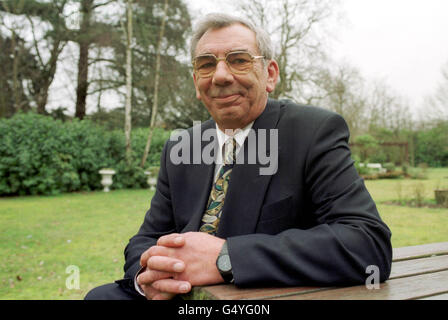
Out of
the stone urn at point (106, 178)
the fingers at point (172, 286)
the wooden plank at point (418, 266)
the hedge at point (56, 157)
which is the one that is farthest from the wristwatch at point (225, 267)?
the stone urn at point (106, 178)

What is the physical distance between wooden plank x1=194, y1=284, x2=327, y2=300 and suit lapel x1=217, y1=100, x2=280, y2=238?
46 centimetres

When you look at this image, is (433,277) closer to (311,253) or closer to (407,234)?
(311,253)

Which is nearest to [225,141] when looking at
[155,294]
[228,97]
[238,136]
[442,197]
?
[238,136]

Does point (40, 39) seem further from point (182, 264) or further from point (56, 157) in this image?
point (182, 264)

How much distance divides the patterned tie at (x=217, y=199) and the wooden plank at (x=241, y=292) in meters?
0.62

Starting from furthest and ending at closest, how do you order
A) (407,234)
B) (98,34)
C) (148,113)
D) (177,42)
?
1. (148,113)
2. (177,42)
3. (98,34)
4. (407,234)

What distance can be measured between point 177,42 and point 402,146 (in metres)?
17.8

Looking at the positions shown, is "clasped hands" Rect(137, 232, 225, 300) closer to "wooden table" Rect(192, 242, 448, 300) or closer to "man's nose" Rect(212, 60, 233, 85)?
"wooden table" Rect(192, 242, 448, 300)

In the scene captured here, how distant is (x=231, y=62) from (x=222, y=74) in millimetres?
94

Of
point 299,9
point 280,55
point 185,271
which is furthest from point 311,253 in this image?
point 299,9

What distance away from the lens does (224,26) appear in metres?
2.03

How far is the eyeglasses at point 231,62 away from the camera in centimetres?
200

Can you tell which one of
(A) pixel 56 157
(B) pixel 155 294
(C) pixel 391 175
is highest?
(A) pixel 56 157

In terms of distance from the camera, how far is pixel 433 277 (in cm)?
156
